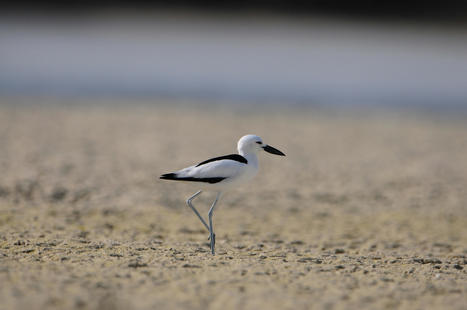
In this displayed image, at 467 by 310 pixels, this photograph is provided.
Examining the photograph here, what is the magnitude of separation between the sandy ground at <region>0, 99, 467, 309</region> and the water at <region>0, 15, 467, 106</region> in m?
6.07

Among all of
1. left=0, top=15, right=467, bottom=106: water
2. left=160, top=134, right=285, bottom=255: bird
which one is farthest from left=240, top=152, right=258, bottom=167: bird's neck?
left=0, top=15, right=467, bottom=106: water

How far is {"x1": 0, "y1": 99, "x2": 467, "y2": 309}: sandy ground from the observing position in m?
4.27

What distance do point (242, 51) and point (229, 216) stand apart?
28.6 m

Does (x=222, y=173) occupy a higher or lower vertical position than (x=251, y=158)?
lower

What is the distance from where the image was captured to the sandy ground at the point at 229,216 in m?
4.27

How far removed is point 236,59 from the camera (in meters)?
31.4

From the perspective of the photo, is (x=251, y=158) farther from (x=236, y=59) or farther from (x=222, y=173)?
(x=236, y=59)

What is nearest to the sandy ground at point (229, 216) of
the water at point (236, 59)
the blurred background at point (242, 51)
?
the blurred background at point (242, 51)

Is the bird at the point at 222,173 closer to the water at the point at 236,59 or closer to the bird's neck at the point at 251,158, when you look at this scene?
the bird's neck at the point at 251,158

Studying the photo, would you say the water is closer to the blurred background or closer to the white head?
the blurred background

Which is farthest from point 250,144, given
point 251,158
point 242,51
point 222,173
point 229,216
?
point 242,51

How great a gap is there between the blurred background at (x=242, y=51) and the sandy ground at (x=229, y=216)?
5.92m

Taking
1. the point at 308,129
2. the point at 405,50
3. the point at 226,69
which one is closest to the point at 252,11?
the point at 405,50

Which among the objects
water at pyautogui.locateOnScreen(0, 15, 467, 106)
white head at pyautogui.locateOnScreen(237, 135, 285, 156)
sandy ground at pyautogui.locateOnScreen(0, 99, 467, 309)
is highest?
water at pyautogui.locateOnScreen(0, 15, 467, 106)
